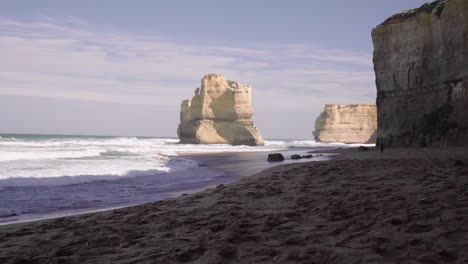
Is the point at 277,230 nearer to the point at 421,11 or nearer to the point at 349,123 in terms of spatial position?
the point at 421,11

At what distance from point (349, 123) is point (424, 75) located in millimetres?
70968

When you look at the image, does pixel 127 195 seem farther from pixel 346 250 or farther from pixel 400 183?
pixel 346 250

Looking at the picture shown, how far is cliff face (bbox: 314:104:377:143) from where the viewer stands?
9119 cm

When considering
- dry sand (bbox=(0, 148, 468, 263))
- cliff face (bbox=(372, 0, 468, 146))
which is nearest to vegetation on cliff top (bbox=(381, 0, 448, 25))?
cliff face (bbox=(372, 0, 468, 146))

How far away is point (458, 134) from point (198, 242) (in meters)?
19.2

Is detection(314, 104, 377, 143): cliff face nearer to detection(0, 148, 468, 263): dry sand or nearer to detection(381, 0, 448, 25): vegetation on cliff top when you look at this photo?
detection(381, 0, 448, 25): vegetation on cliff top

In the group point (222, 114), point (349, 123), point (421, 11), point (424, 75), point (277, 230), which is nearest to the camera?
point (277, 230)

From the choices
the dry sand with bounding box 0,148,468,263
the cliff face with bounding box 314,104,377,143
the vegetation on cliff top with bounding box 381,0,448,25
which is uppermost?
the vegetation on cliff top with bounding box 381,0,448,25

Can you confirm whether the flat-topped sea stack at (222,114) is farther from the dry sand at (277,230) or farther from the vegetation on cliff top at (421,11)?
the dry sand at (277,230)

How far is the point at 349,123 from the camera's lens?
93.0m

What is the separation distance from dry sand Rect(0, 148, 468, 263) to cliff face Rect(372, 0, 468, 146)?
580 inches

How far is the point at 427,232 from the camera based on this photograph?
4.10m

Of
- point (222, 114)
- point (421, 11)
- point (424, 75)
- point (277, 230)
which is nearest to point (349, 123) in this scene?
point (222, 114)

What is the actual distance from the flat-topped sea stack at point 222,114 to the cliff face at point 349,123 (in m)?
26.4
